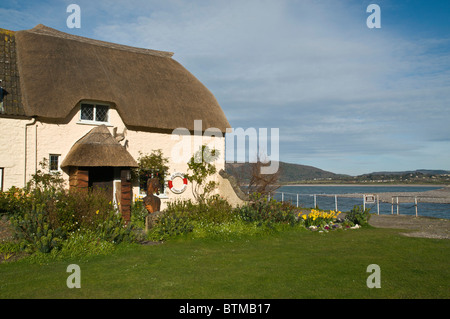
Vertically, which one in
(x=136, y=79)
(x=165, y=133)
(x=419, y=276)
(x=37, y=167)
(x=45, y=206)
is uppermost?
(x=136, y=79)

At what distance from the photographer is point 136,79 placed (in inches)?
652

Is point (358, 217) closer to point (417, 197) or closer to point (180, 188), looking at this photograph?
point (180, 188)

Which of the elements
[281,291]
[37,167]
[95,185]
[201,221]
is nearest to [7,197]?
[37,167]

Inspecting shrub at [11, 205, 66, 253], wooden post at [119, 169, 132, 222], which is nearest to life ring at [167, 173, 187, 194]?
wooden post at [119, 169, 132, 222]

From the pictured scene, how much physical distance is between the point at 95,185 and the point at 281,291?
10.4m

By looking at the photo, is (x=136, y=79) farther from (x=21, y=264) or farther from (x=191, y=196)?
(x=21, y=264)

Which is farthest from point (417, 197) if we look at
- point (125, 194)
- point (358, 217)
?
point (125, 194)

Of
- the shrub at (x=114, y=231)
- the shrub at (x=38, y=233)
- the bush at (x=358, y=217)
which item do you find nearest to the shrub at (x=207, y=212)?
the shrub at (x=114, y=231)

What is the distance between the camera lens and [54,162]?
13586mm

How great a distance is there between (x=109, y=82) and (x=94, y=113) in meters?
1.57

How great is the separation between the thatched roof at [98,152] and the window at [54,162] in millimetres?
416

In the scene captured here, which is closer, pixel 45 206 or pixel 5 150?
pixel 45 206

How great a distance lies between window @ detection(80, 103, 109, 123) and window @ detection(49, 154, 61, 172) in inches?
70.0

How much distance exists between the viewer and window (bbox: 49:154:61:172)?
13.5m
